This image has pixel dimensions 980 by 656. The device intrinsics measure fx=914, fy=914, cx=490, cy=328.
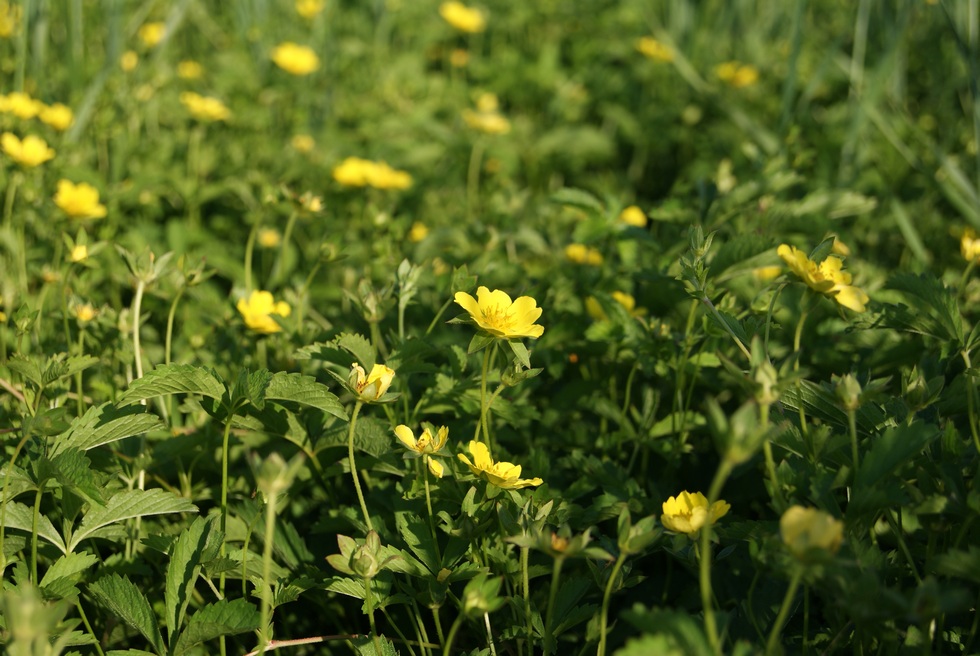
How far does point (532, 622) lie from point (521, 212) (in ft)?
5.33

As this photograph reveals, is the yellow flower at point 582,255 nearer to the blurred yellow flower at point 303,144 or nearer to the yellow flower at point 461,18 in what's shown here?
the blurred yellow flower at point 303,144

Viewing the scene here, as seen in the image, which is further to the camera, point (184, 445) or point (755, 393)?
point (184, 445)

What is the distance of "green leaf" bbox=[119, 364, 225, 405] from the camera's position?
4.53 ft

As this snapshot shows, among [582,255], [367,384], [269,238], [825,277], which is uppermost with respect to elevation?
[825,277]

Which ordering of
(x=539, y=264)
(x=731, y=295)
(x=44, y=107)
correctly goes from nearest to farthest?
(x=731, y=295) < (x=539, y=264) < (x=44, y=107)

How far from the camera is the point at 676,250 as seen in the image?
80.0 inches

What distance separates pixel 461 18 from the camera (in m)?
3.99

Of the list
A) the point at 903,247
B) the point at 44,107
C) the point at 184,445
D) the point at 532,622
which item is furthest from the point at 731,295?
the point at 44,107

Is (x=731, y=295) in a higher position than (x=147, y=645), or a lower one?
higher

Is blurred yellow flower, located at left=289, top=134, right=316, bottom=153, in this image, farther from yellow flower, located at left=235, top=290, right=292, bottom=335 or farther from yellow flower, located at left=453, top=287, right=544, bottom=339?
yellow flower, located at left=453, top=287, right=544, bottom=339

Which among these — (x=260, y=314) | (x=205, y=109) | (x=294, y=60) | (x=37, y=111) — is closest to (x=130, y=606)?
(x=260, y=314)

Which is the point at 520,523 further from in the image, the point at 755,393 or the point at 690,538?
the point at 755,393

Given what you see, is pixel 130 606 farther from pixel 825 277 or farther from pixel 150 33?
pixel 150 33

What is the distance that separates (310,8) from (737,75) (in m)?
1.73
